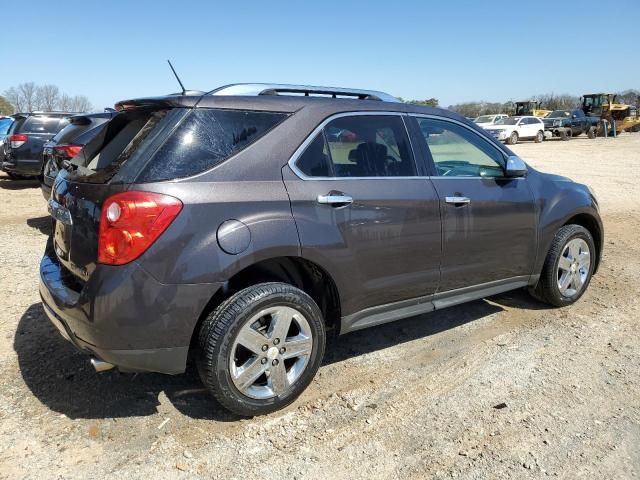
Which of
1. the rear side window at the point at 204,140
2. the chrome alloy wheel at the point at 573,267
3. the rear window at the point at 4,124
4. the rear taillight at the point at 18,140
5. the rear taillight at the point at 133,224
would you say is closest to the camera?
the rear taillight at the point at 133,224

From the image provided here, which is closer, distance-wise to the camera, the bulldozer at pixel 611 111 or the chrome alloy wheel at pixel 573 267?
the chrome alloy wheel at pixel 573 267

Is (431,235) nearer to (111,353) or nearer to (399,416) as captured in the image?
(399,416)

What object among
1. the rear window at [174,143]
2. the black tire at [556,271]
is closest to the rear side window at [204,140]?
the rear window at [174,143]

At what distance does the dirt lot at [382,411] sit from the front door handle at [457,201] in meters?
1.10

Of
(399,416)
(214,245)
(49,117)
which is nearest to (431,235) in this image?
(399,416)

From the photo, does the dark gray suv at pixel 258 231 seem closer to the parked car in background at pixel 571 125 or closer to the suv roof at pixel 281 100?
the suv roof at pixel 281 100

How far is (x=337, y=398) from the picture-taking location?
3326 millimetres

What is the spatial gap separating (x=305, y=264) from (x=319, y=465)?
111 cm

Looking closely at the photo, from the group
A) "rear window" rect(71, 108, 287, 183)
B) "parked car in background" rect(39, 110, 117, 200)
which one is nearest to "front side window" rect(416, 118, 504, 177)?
"rear window" rect(71, 108, 287, 183)

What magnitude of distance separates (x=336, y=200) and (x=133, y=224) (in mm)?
1154

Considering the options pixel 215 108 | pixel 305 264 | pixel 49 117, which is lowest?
pixel 305 264

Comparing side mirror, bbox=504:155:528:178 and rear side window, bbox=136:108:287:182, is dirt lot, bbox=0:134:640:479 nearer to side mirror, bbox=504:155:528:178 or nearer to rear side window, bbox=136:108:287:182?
side mirror, bbox=504:155:528:178

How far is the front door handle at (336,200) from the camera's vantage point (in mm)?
3123

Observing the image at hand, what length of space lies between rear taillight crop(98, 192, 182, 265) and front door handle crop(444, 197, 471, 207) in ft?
6.30
